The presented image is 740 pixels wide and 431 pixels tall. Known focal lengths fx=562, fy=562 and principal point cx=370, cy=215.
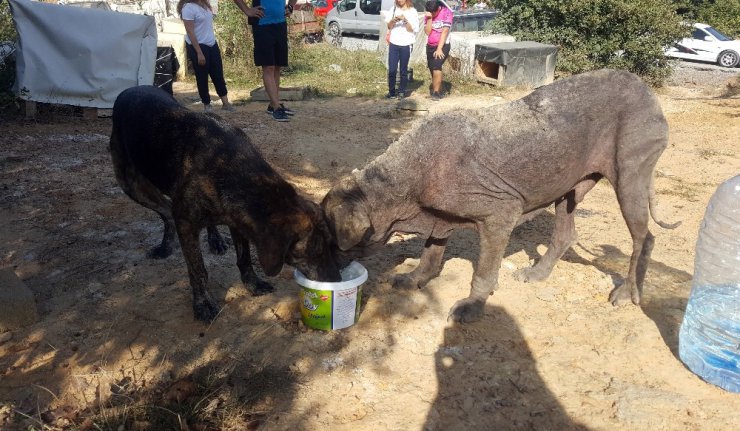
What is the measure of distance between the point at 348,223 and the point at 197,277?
135cm

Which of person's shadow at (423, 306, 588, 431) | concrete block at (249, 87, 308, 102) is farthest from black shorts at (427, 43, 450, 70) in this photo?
person's shadow at (423, 306, 588, 431)

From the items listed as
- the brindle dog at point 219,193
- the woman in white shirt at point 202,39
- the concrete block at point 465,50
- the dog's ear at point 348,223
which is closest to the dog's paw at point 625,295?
the dog's ear at point 348,223

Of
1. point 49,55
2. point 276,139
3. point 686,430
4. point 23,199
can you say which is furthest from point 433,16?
point 686,430

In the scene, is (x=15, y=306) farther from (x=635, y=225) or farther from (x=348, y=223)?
(x=635, y=225)

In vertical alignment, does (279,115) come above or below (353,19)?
below

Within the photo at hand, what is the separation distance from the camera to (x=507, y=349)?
4.27 metres

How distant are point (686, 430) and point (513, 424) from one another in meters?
1.06

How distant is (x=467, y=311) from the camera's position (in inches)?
181

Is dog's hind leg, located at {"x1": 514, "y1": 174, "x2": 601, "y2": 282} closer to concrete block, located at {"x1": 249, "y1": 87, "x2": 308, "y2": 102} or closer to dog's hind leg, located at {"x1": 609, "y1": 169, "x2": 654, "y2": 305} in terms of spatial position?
dog's hind leg, located at {"x1": 609, "y1": 169, "x2": 654, "y2": 305}

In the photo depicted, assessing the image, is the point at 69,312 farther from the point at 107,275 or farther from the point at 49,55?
the point at 49,55

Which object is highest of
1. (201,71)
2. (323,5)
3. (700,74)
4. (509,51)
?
(323,5)

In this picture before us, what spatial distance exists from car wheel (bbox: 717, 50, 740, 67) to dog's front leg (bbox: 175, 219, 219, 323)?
2377 cm

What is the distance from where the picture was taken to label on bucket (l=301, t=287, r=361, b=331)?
4152mm

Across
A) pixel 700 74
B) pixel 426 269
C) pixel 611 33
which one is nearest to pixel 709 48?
pixel 700 74
